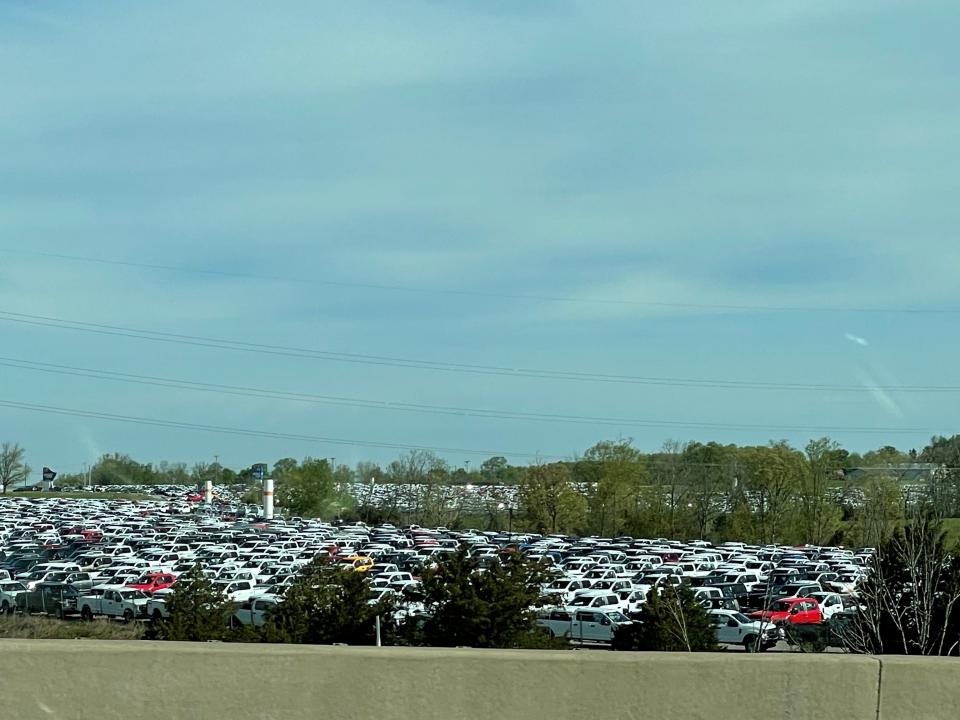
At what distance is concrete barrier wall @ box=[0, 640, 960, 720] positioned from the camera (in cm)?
508

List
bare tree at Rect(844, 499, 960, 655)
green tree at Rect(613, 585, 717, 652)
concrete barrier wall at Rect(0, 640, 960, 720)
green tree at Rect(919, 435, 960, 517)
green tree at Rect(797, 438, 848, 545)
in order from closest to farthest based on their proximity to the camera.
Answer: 1. concrete barrier wall at Rect(0, 640, 960, 720)
2. bare tree at Rect(844, 499, 960, 655)
3. green tree at Rect(919, 435, 960, 517)
4. green tree at Rect(613, 585, 717, 652)
5. green tree at Rect(797, 438, 848, 545)

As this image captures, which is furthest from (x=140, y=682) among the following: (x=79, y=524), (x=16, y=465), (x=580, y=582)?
(x=16, y=465)

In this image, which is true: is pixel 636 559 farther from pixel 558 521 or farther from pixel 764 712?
pixel 764 712

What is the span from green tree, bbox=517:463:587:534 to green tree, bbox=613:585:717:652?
71607mm

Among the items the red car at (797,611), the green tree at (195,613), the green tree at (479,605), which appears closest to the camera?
the green tree at (195,613)

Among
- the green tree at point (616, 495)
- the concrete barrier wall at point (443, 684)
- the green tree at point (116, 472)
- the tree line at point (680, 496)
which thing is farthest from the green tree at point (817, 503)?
the green tree at point (116, 472)

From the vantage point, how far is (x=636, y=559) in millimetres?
65375

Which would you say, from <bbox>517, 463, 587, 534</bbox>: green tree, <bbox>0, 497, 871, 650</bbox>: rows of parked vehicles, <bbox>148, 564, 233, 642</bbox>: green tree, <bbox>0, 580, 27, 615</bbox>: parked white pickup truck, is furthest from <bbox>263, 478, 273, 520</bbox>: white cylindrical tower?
<bbox>148, 564, 233, 642</bbox>: green tree

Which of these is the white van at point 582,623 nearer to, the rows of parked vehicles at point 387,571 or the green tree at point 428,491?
the rows of parked vehicles at point 387,571

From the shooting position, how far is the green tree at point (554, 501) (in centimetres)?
10181

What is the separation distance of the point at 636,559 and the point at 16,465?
4908 inches

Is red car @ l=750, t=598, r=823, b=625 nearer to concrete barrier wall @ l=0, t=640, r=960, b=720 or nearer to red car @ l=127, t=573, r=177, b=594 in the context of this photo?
red car @ l=127, t=573, r=177, b=594

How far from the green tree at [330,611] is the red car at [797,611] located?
511 inches

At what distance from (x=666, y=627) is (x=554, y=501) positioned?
75.7m
